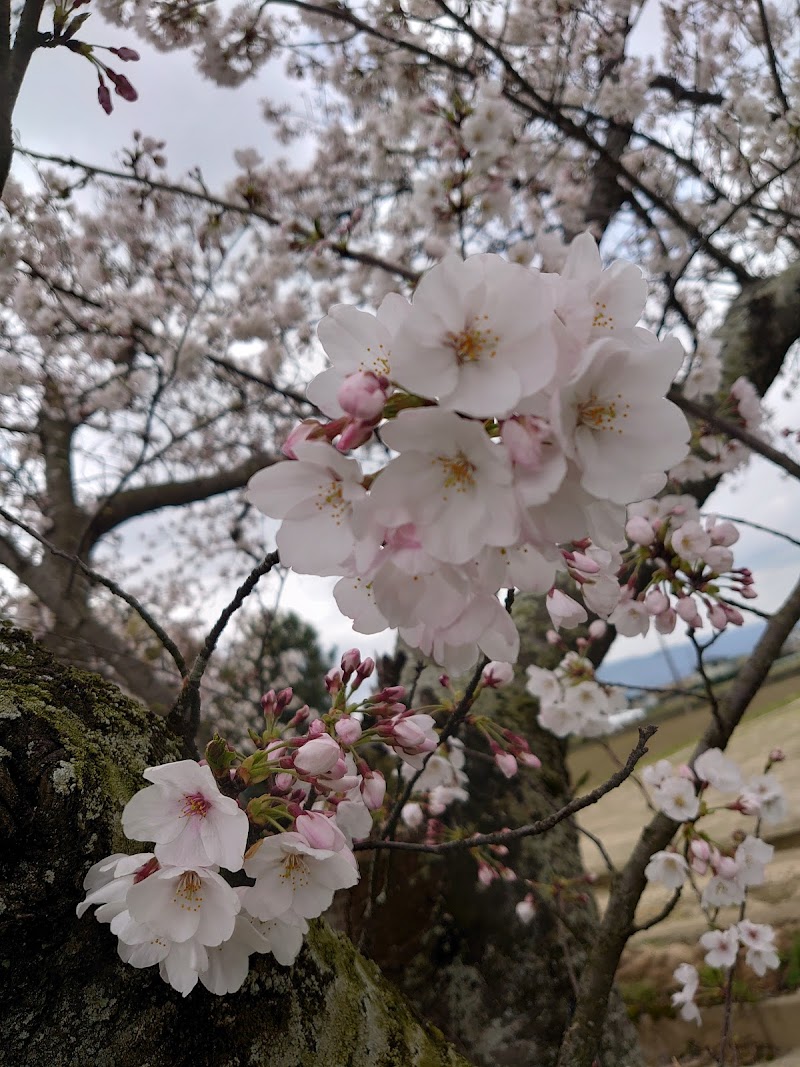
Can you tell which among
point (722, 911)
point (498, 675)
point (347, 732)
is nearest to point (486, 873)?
point (498, 675)

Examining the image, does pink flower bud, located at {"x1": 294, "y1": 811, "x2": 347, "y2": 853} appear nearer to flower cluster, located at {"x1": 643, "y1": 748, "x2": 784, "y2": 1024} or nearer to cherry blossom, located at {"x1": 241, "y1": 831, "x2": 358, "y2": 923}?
cherry blossom, located at {"x1": 241, "y1": 831, "x2": 358, "y2": 923}

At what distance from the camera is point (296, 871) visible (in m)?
0.70

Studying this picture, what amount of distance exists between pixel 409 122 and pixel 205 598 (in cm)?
612

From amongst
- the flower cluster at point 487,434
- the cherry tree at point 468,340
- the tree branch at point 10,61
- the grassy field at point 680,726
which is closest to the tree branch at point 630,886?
the cherry tree at point 468,340

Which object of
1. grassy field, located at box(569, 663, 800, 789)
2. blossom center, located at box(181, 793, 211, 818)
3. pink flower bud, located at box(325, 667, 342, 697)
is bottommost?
blossom center, located at box(181, 793, 211, 818)

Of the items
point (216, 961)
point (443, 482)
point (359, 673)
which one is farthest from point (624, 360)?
point (216, 961)

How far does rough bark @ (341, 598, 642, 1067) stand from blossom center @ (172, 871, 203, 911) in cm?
108

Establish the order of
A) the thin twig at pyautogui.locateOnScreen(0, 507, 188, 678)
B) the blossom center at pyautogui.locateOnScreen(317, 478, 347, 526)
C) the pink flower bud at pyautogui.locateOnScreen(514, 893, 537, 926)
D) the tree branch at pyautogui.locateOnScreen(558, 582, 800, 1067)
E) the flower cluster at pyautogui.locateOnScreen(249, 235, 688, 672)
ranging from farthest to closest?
the pink flower bud at pyautogui.locateOnScreen(514, 893, 537, 926)
the tree branch at pyautogui.locateOnScreen(558, 582, 800, 1067)
the thin twig at pyautogui.locateOnScreen(0, 507, 188, 678)
the blossom center at pyautogui.locateOnScreen(317, 478, 347, 526)
the flower cluster at pyautogui.locateOnScreen(249, 235, 688, 672)

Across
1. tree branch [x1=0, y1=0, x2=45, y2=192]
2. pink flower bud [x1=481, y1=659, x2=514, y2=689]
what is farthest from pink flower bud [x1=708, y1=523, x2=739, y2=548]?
tree branch [x1=0, y1=0, x2=45, y2=192]

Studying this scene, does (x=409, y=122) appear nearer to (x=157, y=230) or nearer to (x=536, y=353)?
(x=157, y=230)

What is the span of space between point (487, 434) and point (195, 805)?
48 centimetres

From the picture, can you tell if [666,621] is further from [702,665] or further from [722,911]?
[722,911]

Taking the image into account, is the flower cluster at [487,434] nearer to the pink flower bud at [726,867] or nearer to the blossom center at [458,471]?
the blossom center at [458,471]

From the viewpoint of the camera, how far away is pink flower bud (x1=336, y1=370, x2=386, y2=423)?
52 centimetres
